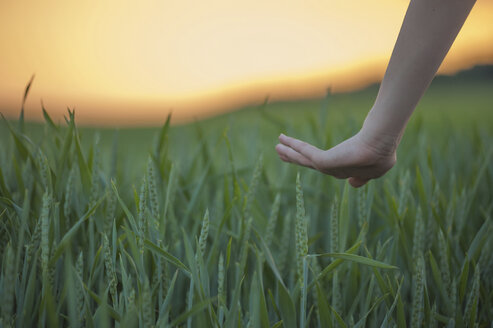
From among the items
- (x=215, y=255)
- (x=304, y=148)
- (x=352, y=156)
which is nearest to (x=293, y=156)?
(x=304, y=148)

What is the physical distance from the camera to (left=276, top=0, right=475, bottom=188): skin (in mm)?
725

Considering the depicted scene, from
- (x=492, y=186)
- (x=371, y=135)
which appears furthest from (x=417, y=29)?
(x=492, y=186)

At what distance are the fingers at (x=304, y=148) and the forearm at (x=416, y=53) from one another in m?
0.16

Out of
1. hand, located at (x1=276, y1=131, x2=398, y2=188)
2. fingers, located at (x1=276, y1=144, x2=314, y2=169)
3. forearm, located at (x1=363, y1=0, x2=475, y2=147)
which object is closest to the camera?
forearm, located at (x1=363, y1=0, x2=475, y2=147)

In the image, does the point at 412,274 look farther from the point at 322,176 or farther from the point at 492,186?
the point at 492,186

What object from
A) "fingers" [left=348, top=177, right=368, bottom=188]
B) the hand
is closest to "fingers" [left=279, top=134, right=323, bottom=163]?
the hand

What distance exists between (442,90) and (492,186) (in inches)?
211

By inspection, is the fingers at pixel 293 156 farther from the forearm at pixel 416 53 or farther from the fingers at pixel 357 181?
the forearm at pixel 416 53

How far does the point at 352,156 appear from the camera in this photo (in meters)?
0.87

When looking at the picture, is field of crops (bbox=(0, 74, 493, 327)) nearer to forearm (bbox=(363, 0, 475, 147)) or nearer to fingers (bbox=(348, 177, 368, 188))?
fingers (bbox=(348, 177, 368, 188))

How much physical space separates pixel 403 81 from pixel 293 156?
297mm

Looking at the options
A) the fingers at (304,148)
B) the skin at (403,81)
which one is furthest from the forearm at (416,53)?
the fingers at (304,148)

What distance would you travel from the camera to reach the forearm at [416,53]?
2.37 feet

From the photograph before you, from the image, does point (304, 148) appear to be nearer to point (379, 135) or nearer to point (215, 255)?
point (379, 135)
